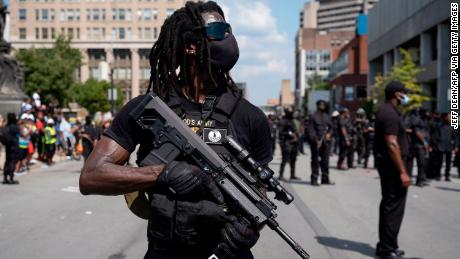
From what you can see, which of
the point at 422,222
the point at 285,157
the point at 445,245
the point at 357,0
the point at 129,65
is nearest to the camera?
the point at 445,245

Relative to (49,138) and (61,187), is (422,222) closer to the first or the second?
(61,187)

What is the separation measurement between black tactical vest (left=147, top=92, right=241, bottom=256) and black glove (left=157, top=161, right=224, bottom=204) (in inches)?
3.3

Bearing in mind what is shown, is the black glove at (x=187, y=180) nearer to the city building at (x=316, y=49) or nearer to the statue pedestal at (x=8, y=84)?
the statue pedestal at (x=8, y=84)

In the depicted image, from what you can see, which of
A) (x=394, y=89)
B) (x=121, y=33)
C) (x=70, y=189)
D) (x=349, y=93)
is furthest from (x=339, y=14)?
(x=394, y=89)

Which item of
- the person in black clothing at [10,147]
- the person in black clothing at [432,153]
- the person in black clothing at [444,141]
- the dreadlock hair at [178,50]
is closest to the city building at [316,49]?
the person in black clothing at [432,153]

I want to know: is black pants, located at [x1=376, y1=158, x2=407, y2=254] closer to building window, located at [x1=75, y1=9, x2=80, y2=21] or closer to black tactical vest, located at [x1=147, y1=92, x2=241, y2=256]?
black tactical vest, located at [x1=147, y1=92, x2=241, y2=256]

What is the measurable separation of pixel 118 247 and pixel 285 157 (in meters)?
7.68

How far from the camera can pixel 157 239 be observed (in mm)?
2463

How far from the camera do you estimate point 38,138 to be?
1909 centimetres

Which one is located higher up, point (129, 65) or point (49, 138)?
point (129, 65)

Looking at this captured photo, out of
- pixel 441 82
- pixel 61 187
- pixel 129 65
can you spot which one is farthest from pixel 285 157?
pixel 129 65

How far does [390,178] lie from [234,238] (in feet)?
12.9

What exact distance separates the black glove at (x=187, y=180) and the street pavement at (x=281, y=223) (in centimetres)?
382

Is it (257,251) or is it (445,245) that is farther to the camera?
(445,245)
